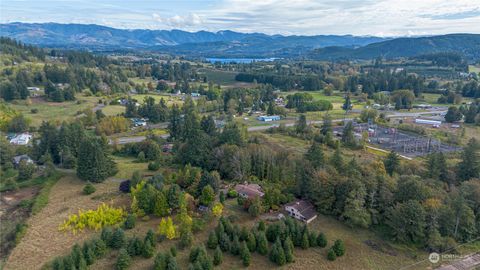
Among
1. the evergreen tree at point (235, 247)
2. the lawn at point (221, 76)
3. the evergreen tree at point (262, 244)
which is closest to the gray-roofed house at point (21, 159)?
the evergreen tree at point (235, 247)

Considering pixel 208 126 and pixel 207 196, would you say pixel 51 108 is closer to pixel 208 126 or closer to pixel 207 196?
pixel 208 126

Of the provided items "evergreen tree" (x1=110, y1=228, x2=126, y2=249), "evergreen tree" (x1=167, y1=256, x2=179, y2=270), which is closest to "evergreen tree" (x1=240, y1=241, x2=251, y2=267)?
"evergreen tree" (x1=167, y1=256, x2=179, y2=270)

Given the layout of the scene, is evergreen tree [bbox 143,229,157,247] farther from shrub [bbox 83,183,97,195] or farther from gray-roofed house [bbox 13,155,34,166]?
gray-roofed house [bbox 13,155,34,166]

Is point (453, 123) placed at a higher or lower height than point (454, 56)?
lower

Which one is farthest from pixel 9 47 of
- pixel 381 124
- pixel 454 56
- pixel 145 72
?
pixel 454 56

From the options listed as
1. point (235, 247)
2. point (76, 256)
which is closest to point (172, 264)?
point (235, 247)

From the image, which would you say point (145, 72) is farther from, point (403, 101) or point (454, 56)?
point (454, 56)

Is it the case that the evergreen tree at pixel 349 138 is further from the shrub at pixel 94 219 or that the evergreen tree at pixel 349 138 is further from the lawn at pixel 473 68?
the lawn at pixel 473 68
